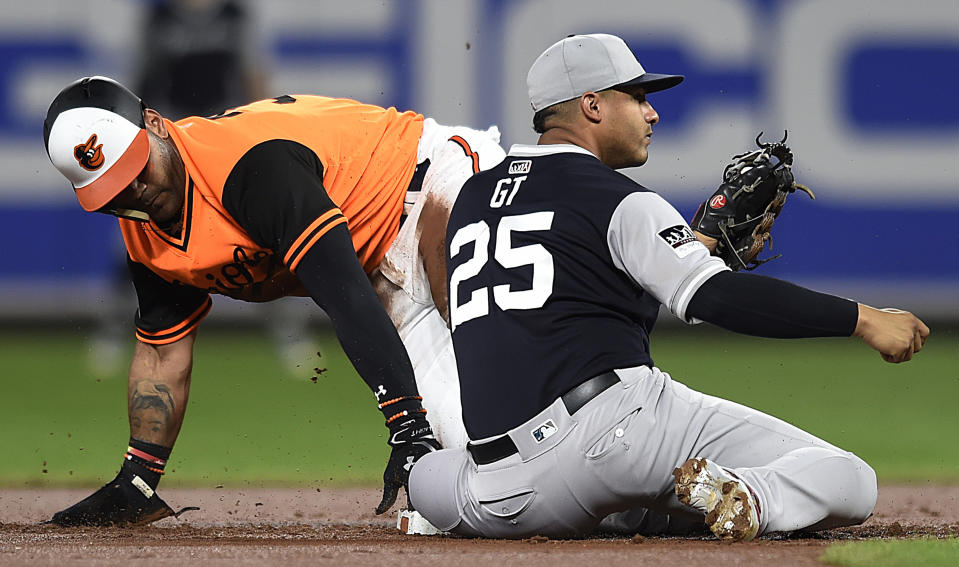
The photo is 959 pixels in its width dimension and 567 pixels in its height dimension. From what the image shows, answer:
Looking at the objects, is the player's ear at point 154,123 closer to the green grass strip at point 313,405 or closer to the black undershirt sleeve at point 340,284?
the black undershirt sleeve at point 340,284

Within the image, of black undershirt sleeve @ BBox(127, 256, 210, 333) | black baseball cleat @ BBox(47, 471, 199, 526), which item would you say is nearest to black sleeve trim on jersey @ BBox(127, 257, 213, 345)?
black undershirt sleeve @ BBox(127, 256, 210, 333)

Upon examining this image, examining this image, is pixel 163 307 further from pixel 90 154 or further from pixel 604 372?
pixel 604 372

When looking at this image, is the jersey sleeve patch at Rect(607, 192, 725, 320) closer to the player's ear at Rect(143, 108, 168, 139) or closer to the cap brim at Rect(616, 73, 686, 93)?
the cap brim at Rect(616, 73, 686, 93)

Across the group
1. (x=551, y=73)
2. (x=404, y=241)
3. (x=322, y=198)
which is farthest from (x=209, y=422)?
(x=551, y=73)

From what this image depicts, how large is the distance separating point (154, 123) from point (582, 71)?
1.23m

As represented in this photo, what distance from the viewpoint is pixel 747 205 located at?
388 centimetres

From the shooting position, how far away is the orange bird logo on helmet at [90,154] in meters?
3.40

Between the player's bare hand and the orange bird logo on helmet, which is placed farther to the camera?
the orange bird logo on helmet

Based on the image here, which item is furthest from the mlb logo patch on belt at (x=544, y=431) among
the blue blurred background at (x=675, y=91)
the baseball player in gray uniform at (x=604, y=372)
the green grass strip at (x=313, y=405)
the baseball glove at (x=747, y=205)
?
the blue blurred background at (x=675, y=91)

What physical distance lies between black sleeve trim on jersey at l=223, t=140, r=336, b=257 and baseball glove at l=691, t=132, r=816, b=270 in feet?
3.91

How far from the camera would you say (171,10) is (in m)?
8.76

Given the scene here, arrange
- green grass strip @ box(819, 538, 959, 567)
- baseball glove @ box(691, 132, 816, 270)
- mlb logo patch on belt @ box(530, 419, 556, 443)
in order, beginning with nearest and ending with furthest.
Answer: green grass strip @ box(819, 538, 959, 567) → mlb logo patch on belt @ box(530, 419, 556, 443) → baseball glove @ box(691, 132, 816, 270)

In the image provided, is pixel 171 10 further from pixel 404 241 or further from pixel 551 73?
pixel 551 73

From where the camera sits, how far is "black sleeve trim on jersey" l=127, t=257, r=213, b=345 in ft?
12.9
